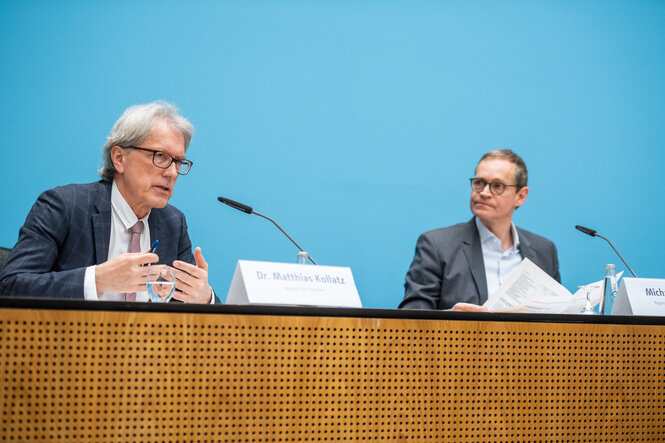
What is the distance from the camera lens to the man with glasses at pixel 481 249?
8.34ft

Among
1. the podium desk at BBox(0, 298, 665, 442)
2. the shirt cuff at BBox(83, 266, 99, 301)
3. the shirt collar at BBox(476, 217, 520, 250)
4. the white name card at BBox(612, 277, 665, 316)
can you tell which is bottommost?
the podium desk at BBox(0, 298, 665, 442)

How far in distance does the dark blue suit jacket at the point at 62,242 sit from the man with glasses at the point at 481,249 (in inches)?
43.5

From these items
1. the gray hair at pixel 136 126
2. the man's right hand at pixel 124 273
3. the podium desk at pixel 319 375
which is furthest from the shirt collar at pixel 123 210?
the podium desk at pixel 319 375

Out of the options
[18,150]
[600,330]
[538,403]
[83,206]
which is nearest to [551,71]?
[600,330]

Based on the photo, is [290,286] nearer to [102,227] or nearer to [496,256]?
[102,227]

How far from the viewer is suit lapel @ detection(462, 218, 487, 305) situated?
100 inches

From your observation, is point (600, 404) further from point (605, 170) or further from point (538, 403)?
point (605, 170)

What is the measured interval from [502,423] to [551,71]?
8.29 feet

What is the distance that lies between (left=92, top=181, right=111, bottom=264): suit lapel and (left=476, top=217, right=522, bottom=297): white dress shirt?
1.61 meters

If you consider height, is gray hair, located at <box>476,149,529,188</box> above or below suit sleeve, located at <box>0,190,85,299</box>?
above

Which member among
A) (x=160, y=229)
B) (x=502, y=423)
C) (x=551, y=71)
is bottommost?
(x=502, y=423)

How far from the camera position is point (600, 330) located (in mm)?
1580

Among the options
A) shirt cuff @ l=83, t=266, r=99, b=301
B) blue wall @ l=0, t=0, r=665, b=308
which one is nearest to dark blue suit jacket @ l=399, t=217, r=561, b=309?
blue wall @ l=0, t=0, r=665, b=308

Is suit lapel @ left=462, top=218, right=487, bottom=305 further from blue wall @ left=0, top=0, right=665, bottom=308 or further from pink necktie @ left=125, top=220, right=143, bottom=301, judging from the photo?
pink necktie @ left=125, top=220, right=143, bottom=301
